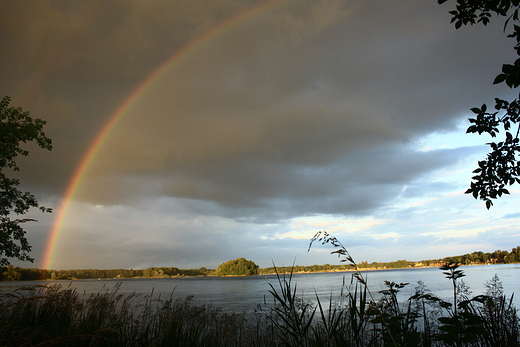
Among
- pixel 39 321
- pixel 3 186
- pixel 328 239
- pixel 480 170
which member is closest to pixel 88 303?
pixel 39 321

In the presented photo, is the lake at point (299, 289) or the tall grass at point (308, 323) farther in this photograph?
the lake at point (299, 289)

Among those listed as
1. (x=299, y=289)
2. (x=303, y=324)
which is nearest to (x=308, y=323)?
(x=303, y=324)

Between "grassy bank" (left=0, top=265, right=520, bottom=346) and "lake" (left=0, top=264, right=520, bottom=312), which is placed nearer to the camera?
"grassy bank" (left=0, top=265, right=520, bottom=346)

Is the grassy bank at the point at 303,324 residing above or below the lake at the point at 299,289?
above

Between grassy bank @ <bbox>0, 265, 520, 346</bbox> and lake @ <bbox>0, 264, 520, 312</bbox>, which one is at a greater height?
grassy bank @ <bbox>0, 265, 520, 346</bbox>

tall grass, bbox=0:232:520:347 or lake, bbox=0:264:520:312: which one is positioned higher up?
tall grass, bbox=0:232:520:347

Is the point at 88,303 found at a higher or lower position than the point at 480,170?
lower

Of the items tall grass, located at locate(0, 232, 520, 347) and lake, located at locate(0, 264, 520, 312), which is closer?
tall grass, located at locate(0, 232, 520, 347)

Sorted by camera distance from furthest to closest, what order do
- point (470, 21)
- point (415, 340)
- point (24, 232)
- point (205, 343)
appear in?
point (24, 232)
point (205, 343)
point (470, 21)
point (415, 340)

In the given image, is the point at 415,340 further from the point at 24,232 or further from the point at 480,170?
the point at 24,232

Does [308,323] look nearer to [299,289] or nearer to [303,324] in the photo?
[303,324]

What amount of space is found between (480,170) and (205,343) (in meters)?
6.21

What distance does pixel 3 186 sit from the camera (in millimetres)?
18359

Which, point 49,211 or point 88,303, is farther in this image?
point 49,211
